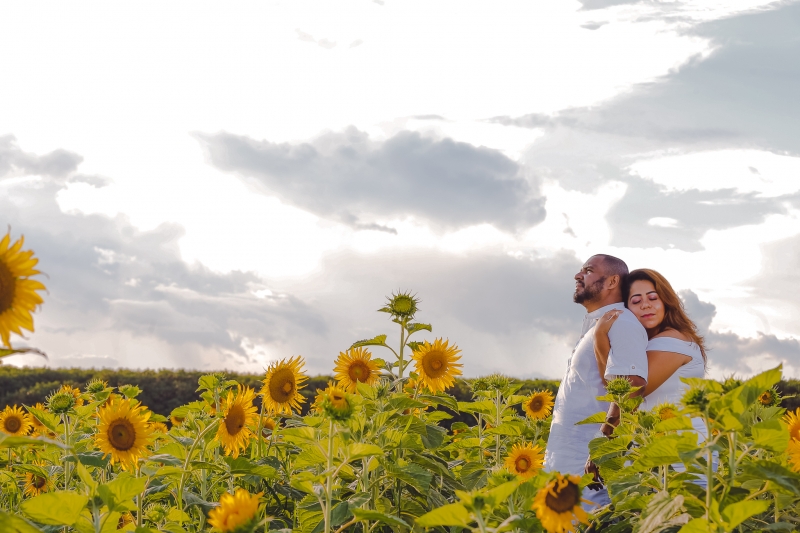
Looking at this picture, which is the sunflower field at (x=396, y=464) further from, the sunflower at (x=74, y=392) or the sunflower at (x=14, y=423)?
the sunflower at (x=14, y=423)

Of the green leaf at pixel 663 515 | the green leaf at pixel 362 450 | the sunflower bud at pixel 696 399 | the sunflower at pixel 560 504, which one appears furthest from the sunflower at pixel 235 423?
the sunflower bud at pixel 696 399

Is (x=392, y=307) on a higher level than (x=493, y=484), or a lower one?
higher

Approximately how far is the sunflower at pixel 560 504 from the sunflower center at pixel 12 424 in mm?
5992

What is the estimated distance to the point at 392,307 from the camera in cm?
462

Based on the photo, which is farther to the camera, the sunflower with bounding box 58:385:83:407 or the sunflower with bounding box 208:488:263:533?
the sunflower with bounding box 58:385:83:407

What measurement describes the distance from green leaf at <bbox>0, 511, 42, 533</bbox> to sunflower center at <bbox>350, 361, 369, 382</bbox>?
2.85m

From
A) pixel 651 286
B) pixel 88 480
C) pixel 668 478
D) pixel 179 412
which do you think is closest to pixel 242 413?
pixel 179 412

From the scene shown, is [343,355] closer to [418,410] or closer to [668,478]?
[418,410]

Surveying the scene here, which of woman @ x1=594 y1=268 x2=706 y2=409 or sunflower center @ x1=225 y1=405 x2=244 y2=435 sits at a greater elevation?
woman @ x1=594 y1=268 x2=706 y2=409

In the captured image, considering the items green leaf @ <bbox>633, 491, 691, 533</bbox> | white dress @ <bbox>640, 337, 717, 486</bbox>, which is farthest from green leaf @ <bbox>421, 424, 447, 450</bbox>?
white dress @ <bbox>640, 337, 717, 486</bbox>

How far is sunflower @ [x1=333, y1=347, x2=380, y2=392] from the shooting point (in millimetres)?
4672

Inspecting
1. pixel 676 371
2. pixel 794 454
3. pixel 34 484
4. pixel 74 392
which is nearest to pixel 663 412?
pixel 794 454

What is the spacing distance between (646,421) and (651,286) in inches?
103

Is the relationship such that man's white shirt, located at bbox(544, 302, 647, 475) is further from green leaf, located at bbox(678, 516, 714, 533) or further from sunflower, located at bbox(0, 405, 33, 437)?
sunflower, located at bbox(0, 405, 33, 437)
